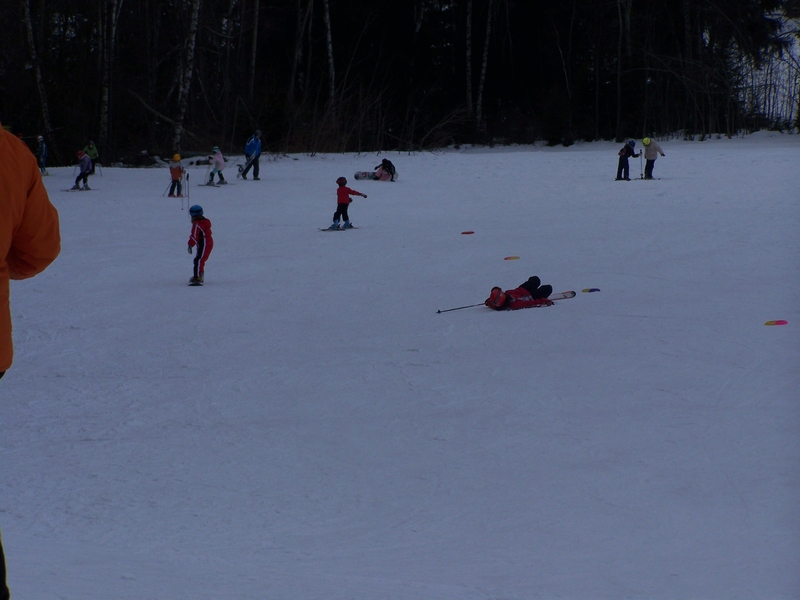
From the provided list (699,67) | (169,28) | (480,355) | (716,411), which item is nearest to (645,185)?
(480,355)

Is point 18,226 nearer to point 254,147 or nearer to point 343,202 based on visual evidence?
point 343,202

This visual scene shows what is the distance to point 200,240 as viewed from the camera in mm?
11914

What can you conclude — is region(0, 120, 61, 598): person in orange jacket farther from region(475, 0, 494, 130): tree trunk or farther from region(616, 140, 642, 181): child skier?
region(475, 0, 494, 130): tree trunk

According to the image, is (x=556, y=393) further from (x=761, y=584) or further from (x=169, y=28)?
(x=169, y=28)

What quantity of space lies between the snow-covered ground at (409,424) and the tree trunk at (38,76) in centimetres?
1735

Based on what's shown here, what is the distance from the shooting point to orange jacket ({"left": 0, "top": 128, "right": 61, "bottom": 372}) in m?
2.25

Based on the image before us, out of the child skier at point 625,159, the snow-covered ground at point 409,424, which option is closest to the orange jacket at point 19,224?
the snow-covered ground at point 409,424

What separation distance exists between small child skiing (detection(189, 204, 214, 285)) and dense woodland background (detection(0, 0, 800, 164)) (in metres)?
21.3

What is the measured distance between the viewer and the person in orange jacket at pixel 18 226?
7.38 ft

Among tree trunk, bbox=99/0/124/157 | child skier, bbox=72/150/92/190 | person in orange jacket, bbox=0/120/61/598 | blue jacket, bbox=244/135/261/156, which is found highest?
tree trunk, bbox=99/0/124/157

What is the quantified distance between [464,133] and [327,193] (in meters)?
19.3

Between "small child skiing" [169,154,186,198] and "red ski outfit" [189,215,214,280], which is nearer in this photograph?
"red ski outfit" [189,215,214,280]

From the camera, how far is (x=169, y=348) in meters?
8.74

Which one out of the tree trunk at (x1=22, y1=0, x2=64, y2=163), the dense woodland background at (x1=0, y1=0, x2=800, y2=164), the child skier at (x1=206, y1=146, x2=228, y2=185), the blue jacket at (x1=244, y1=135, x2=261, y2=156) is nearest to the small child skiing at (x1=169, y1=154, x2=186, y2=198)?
the child skier at (x1=206, y1=146, x2=228, y2=185)
